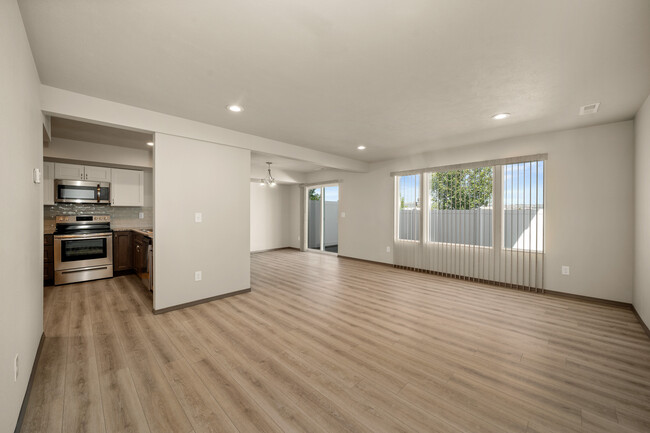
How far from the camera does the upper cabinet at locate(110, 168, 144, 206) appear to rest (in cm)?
533

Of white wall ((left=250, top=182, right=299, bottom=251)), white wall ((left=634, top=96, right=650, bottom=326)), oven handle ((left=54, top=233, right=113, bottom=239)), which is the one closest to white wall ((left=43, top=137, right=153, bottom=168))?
oven handle ((left=54, top=233, right=113, bottom=239))

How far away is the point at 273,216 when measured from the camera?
8867 mm

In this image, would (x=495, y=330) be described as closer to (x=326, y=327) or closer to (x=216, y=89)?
(x=326, y=327)

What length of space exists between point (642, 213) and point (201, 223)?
216 inches

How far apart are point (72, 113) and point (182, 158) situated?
1111mm

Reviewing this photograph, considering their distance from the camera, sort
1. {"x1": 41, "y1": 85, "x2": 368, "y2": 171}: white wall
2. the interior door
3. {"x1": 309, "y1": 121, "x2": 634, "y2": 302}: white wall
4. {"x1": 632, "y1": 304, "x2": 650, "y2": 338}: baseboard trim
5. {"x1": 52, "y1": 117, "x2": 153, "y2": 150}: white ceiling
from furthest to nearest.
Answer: the interior door → {"x1": 52, "y1": 117, "x2": 153, "y2": 150}: white ceiling → {"x1": 309, "y1": 121, "x2": 634, "y2": 302}: white wall → {"x1": 632, "y1": 304, "x2": 650, "y2": 338}: baseboard trim → {"x1": 41, "y1": 85, "x2": 368, "y2": 171}: white wall

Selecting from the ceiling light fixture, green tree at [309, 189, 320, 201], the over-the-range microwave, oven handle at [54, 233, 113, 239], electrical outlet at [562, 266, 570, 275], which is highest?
the ceiling light fixture

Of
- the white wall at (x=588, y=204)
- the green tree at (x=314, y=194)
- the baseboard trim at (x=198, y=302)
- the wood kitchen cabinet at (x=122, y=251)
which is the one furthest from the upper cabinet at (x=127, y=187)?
the white wall at (x=588, y=204)

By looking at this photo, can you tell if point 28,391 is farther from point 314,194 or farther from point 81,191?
point 314,194

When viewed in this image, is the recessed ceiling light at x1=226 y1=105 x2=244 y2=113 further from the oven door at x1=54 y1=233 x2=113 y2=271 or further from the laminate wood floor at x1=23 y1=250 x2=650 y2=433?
the oven door at x1=54 y1=233 x2=113 y2=271

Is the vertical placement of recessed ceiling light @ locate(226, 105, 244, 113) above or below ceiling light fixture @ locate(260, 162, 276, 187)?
above

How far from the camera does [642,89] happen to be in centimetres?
274

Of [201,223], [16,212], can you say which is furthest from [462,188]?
[16,212]

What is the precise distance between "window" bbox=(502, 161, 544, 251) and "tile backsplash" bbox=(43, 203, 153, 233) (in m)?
7.11
